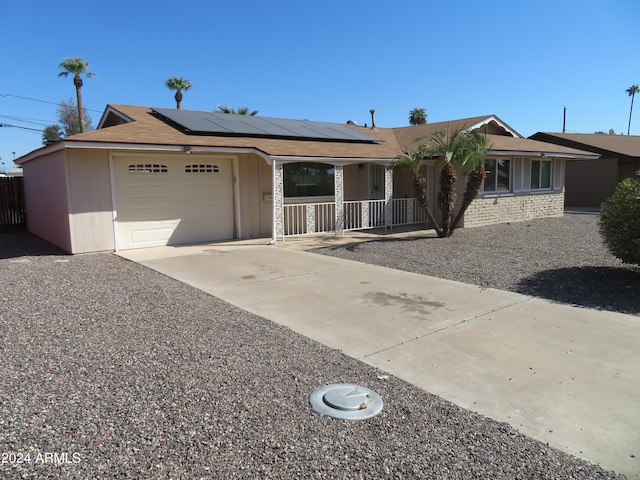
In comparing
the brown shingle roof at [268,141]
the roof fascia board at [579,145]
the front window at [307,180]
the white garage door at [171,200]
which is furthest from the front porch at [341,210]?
the roof fascia board at [579,145]

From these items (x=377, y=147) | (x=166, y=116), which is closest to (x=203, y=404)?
(x=166, y=116)

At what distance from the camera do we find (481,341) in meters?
4.99

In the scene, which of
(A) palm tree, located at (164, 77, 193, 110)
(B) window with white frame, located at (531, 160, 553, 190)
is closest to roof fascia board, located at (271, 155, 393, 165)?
(B) window with white frame, located at (531, 160, 553, 190)

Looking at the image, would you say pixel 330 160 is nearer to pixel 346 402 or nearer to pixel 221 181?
pixel 221 181

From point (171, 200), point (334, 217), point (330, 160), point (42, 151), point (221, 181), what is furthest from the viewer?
point (334, 217)

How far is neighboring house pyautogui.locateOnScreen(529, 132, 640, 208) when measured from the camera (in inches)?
922

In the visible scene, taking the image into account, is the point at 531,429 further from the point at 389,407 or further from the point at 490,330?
the point at 490,330

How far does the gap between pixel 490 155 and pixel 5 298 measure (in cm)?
1422

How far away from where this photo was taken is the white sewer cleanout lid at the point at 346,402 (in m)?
3.38

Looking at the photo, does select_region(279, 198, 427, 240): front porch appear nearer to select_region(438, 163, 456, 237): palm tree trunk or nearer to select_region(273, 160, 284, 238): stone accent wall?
select_region(273, 160, 284, 238): stone accent wall

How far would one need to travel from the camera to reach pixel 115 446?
2900mm

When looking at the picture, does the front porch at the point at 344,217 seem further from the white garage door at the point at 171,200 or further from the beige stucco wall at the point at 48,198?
the beige stucco wall at the point at 48,198

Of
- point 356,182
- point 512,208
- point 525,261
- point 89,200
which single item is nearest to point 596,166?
point 512,208

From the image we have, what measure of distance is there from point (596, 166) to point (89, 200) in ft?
80.2
